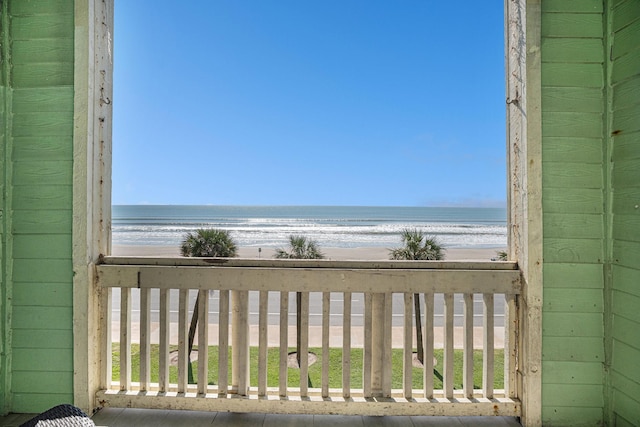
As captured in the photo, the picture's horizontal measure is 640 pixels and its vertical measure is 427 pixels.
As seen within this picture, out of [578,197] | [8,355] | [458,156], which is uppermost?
[458,156]

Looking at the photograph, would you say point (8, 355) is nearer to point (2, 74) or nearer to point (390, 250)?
point (2, 74)

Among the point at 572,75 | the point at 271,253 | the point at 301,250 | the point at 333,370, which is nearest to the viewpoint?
the point at 572,75

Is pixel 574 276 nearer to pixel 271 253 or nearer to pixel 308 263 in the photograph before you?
pixel 308 263

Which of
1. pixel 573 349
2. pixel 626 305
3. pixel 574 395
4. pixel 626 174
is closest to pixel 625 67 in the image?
pixel 626 174

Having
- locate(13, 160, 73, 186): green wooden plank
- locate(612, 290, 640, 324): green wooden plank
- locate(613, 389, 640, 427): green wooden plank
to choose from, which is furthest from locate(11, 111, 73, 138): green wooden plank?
locate(613, 389, 640, 427): green wooden plank

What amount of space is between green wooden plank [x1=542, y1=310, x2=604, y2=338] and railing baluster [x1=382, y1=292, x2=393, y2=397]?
2.37 ft

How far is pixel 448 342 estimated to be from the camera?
1452 millimetres

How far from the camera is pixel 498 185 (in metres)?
1.59

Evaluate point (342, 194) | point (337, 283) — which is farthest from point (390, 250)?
point (342, 194)

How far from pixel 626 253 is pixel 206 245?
212cm

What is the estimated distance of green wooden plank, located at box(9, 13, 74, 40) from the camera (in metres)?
1.47

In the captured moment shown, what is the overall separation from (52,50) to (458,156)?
23313 millimetres

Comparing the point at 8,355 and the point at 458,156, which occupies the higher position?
the point at 458,156

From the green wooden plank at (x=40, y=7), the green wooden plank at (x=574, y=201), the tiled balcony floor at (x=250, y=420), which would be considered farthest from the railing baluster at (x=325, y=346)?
the green wooden plank at (x=40, y=7)
